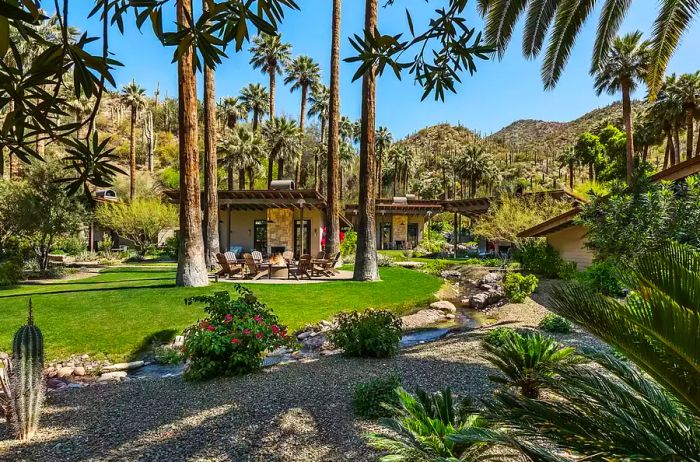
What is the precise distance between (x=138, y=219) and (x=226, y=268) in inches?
550

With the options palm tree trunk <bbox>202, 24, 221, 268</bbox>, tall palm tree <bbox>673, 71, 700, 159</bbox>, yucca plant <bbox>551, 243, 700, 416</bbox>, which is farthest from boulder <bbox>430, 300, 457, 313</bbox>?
tall palm tree <bbox>673, 71, 700, 159</bbox>

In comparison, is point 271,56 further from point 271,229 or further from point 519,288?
point 519,288

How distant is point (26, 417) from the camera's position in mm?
3973

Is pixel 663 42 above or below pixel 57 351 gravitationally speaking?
above

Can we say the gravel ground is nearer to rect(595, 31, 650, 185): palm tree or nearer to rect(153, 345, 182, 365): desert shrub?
rect(153, 345, 182, 365): desert shrub

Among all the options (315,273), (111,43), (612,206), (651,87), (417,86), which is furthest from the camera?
(315,273)

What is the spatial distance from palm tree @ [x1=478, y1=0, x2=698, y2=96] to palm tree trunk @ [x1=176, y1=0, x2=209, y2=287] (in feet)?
28.6

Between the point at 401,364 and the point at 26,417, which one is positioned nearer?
the point at 26,417

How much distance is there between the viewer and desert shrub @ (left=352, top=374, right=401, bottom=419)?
155 inches

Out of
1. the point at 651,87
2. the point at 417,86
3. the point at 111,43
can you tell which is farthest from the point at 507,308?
the point at 111,43

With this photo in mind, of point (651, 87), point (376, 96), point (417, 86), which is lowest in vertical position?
point (417, 86)

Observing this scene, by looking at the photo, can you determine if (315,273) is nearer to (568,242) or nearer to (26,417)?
(568,242)

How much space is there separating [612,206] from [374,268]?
7893mm

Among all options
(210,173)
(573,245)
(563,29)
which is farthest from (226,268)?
(573,245)
